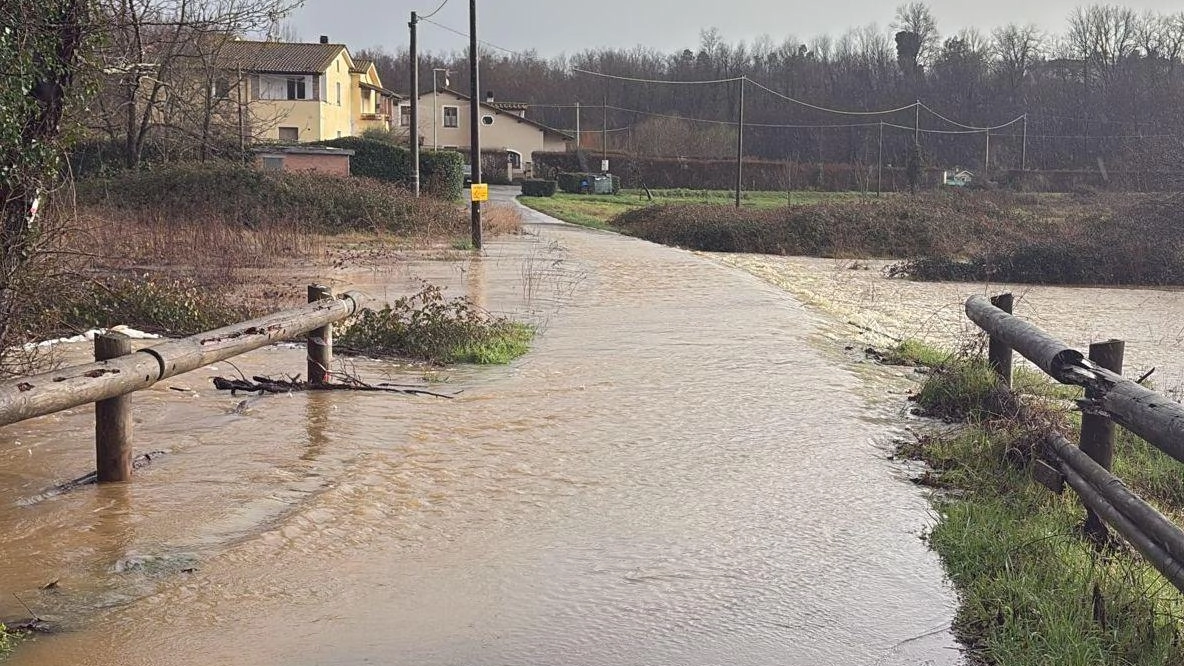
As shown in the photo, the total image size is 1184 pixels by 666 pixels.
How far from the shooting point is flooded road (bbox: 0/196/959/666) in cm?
530

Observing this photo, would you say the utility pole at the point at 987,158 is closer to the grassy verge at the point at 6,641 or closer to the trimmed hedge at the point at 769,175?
the trimmed hedge at the point at 769,175

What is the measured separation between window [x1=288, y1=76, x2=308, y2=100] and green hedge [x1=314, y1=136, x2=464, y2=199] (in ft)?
60.0

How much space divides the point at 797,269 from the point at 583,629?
27877 mm

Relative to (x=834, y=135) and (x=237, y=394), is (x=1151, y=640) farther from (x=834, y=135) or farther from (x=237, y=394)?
(x=834, y=135)

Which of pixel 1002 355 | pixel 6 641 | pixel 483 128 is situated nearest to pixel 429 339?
pixel 1002 355

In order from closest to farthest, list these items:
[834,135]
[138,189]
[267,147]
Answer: [138,189], [267,147], [834,135]

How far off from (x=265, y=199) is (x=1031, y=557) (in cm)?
2913

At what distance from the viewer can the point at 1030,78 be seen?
114m

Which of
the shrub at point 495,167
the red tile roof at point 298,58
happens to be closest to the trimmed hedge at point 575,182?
the shrub at point 495,167

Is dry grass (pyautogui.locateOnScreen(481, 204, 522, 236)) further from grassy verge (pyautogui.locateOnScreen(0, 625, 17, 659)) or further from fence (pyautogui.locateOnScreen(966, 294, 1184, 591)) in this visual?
grassy verge (pyautogui.locateOnScreen(0, 625, 17, 659))

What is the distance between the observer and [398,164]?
48219mm

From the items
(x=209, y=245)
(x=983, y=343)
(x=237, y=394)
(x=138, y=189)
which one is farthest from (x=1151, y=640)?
(x=138, y=189)

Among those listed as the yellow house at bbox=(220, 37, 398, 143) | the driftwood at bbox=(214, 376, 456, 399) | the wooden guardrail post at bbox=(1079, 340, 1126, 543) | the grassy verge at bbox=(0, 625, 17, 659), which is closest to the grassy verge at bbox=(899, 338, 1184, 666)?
the wooden guardrail post at bbox=(1079, 340, 1126, 543)

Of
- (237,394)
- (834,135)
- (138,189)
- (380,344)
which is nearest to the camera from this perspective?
(237,394)
